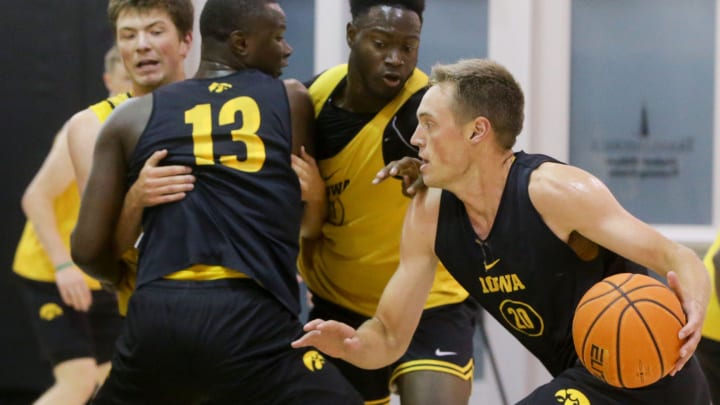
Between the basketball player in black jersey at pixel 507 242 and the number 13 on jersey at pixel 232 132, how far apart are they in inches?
19.6

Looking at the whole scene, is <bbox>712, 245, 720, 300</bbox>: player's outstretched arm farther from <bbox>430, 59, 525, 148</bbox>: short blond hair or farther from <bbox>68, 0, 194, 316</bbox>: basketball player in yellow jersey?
<bbox>68, 0, 194, 316</bbox>: basketball player in yellow jersey

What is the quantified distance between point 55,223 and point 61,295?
343mm

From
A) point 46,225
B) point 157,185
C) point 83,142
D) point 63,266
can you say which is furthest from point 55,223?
point 157,185

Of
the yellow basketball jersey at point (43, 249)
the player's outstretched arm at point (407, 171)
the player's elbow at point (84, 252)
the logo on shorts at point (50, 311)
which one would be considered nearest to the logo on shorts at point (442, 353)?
the player's outstretched arm at point (407, 171)

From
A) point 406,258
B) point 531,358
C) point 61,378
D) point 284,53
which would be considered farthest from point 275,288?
point 531,358

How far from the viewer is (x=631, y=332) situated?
8.84 ft

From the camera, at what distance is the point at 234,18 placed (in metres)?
3.45

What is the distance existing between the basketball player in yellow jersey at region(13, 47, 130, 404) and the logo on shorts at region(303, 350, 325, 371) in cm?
209

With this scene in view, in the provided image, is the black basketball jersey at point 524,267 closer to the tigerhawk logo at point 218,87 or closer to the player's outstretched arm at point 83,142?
the tigerhawk logo at point 218,87

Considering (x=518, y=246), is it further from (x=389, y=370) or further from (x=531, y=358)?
(x=531, y=358)

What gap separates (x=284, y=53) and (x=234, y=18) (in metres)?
0.21

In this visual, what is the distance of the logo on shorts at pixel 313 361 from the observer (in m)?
3.05

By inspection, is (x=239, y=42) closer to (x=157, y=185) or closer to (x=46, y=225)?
(x=157, y=185)

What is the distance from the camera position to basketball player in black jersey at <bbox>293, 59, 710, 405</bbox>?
9.43 ft
